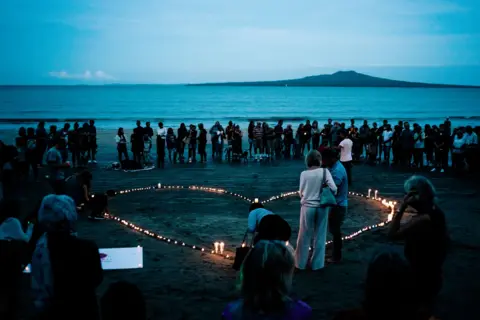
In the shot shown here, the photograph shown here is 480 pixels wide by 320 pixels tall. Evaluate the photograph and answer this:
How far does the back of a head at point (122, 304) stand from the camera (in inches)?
131

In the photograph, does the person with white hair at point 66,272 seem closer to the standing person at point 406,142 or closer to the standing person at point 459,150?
the standing person at point 459,150

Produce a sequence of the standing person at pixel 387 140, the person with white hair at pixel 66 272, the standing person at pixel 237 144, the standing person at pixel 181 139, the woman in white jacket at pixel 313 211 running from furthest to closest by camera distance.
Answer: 1. the standing person at pixel 237 144
2. the standing person at pixel 181 139
3. the standing person at pixel 387 140
4. the woman in white jacket at pixel 313 211
5. the person with white hair at pixel 66 272

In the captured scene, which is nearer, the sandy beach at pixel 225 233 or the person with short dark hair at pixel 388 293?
the person with short dark hair at pixel 388 293

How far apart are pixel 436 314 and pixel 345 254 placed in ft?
9.17

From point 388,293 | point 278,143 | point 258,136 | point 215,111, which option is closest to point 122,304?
point 388,293

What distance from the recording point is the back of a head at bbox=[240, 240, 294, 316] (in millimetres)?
3508

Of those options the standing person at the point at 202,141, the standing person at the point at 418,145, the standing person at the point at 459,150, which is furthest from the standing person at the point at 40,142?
the standing person at the point at 459,150

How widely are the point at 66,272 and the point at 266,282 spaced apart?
1.84m

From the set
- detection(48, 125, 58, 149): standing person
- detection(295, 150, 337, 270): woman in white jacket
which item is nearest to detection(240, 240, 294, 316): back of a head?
detection(295, 150, 337, 270): woman in white jacket

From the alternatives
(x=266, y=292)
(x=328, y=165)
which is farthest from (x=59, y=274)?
(x=328, y=165)

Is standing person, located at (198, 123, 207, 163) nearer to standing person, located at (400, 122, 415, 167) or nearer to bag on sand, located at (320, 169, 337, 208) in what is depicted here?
standing person, located at (400, 122, 415, 167)

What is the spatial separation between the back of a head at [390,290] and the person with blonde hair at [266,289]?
1.67ft

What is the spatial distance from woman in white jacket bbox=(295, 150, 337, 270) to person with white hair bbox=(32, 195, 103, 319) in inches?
182

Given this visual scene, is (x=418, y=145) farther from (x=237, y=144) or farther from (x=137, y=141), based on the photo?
(x=137, y=141)
